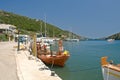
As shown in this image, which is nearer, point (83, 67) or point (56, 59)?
point (56, 59)

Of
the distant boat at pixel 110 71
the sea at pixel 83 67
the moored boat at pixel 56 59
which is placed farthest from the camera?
the moored boat at pixel 56 59

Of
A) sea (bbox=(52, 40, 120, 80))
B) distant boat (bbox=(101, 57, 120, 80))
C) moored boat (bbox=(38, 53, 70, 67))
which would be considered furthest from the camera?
moored boat (bbox=(38, 53, 70, 67))

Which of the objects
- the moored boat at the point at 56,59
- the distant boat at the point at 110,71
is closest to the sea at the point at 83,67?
the moored boat at the point at 56,59

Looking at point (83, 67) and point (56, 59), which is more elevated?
point (56, 59)

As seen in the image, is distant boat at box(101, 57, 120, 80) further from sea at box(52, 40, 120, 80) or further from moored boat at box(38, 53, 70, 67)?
moored boat at box(38, 53, 70, 67)

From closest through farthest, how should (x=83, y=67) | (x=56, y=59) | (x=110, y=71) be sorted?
(x=110, y=71), (x=56, y=59), (x=83, y=67)

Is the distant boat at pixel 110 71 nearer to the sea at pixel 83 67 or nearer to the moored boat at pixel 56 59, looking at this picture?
the sea at pixel 83 67

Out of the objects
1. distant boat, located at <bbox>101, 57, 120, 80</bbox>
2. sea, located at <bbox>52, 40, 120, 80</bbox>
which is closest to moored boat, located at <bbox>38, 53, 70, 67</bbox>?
sea, located at <bbox>52, 40, 120, 80</bbox>

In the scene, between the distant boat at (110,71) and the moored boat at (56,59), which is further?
the moored boat at (56,59)

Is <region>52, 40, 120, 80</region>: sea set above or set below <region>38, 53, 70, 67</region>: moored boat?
below

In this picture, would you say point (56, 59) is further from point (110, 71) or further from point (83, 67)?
point (110, 71)

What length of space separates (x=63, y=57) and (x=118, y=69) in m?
14.5

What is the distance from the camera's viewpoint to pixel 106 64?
17.7 metres

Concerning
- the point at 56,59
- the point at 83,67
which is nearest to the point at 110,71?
the point at 56,59
